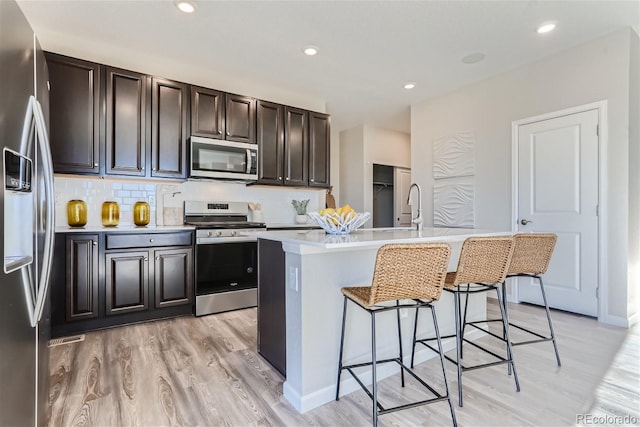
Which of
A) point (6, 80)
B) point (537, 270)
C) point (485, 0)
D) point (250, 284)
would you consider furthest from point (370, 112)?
point (6, 80)

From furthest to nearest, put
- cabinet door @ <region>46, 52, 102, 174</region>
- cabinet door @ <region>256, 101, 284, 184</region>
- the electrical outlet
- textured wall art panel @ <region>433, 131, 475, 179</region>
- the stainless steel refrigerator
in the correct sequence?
textured wall art panel @ <region>433, 131, 475, 179</region>, cabinet door @ <region>256, 101, 284, 184</region>, cabinet door @ <region>46, 52, 102, 174</region>, the electrical outlet, the stainless steel refrigerator

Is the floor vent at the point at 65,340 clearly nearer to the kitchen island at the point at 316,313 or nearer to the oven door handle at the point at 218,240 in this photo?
the oven door handle at the point at 218,240

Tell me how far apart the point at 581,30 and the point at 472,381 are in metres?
3.32

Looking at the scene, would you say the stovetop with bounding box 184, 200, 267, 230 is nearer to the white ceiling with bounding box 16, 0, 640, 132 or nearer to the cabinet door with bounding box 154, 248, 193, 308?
the cabinet door with bounding box 154, 248, 193, 308

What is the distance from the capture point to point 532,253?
2.25 m

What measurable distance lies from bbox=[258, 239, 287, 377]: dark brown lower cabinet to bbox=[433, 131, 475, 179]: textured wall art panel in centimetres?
322

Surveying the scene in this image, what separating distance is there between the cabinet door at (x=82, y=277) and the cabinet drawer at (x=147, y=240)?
5.3 inches

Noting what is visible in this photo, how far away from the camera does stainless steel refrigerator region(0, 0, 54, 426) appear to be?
0.95 m

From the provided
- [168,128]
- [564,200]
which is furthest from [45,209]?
[564,200]

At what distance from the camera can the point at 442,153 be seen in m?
4.55

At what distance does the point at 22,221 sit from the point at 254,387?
1.47 metres

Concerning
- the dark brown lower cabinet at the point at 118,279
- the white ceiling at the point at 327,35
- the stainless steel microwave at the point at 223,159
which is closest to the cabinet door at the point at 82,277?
the dark brown lower cabinet at the point at 118,279

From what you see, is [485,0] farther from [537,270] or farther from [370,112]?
[370,112]

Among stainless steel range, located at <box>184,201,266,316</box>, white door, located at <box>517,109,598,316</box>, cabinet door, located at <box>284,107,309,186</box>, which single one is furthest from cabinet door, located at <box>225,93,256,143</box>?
white door, located at <box>517,109,598,316</box>
